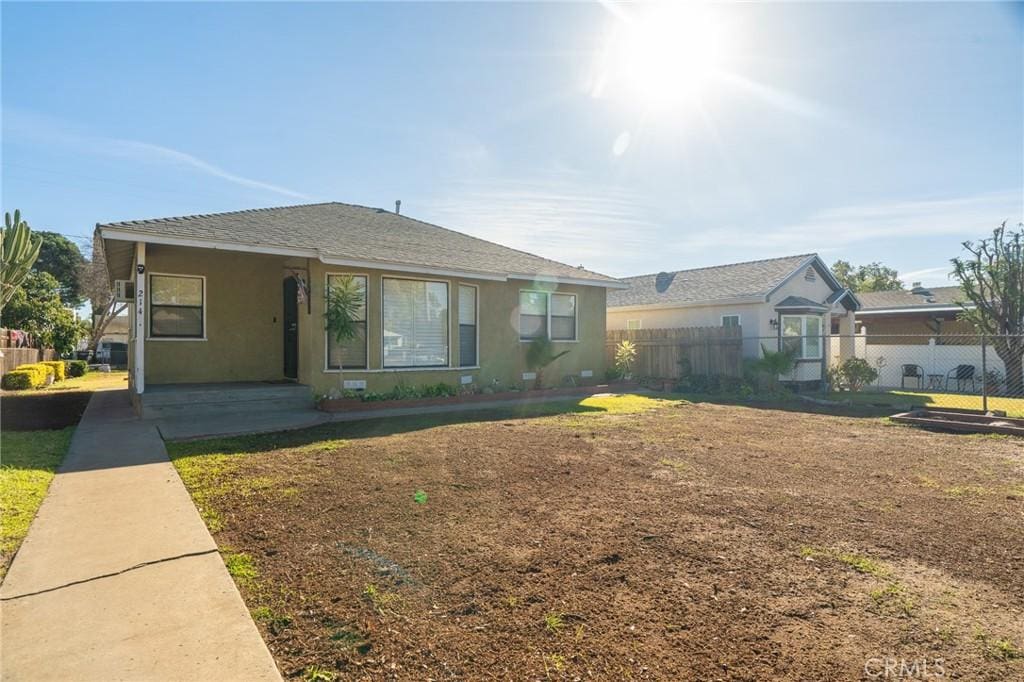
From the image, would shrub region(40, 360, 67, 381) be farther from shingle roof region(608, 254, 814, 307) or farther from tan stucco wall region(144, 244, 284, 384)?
shingle roof region(608, 254, 814, 307)

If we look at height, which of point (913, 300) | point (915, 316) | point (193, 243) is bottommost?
point (915, 316)

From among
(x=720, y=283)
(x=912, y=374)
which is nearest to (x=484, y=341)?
(x=720, y=283)

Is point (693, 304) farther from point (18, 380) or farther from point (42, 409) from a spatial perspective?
point (18, 380)

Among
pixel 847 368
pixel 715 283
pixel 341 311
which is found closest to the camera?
pixel 341 311

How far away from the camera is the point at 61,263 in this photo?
130 ft

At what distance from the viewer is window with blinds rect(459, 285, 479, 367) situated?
12.4 meters

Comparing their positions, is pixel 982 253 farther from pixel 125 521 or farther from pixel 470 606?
pixel 125 521

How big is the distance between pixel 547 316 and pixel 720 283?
9.05 metres

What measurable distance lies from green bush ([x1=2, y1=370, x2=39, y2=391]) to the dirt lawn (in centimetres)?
1131

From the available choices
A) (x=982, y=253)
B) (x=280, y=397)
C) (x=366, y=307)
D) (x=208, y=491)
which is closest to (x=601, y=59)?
(x=366, y=307)

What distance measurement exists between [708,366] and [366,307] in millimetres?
11351

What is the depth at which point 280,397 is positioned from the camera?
9.79 m

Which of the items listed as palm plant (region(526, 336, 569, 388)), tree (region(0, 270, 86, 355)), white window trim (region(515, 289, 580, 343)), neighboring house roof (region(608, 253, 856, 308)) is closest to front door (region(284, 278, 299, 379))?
white window trim (region(515, 289, 580, 343))

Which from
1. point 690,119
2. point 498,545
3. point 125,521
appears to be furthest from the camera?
point 690,119
